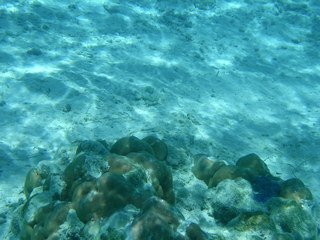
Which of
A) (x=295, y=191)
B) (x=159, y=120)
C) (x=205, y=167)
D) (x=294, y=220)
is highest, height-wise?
(x=294, y=220)

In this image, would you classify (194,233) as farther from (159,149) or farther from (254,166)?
(254,166)

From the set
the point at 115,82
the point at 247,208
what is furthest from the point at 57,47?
the point at 247,208

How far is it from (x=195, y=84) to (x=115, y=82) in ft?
8.01

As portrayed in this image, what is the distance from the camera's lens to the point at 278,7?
45.6 ft

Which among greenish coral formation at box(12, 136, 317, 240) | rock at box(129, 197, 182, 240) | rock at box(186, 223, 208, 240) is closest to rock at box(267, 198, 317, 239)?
greenish coral formation at box(12, 136, 317, 240)

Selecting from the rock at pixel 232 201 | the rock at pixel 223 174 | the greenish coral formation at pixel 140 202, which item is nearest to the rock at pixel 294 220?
the greenish coral formation at pixel 140 202

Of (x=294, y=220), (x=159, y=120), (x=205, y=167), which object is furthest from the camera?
(x=159, y=120)

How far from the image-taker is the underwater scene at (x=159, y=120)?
2.82 meters

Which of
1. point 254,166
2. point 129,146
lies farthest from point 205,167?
point 129,146

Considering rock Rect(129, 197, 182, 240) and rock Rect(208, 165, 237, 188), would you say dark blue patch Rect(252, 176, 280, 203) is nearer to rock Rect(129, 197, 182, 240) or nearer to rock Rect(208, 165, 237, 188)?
rock Rect(208, 165, 237, 188)

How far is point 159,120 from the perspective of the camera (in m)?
6.07

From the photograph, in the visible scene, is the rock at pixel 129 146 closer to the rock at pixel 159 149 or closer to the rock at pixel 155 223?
the rock at pixel 159 149

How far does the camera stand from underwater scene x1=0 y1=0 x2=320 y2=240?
282 centimetres

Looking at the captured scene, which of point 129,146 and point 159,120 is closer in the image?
point 129,146
